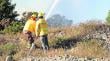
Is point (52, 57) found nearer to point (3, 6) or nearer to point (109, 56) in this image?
point (109, 56)

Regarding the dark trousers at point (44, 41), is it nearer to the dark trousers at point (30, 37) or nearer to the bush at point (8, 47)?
the dark trousers at point (30, 37)

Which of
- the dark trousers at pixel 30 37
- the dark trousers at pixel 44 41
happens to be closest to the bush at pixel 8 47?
the dark trousers at pixel 30 37

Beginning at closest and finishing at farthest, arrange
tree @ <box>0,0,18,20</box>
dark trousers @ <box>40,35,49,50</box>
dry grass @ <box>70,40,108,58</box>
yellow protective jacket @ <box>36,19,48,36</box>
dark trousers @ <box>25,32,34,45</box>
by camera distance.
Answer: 1. dry grass @ <box>70,40,108,58</box>
2. dark trousers @ <box>40,35,49,50</box>
3. yellow protective jacket @ <box>36,19,48,36</box>
4. dark trousers @ <box>25,32,34,45</box>
5. tree @ <box>0,0,18,20</box>

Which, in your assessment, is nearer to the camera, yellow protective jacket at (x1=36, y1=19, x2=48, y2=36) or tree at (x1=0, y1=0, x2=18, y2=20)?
yellow protective jacket at (x1=36, y1=19, x2=48, y2=36)

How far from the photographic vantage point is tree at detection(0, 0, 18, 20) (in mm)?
→ 44459

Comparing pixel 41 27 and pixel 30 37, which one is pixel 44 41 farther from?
pixel 30 37

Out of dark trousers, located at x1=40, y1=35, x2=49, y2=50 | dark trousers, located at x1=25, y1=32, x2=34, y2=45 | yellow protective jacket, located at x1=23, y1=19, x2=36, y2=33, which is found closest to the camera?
dark trousers, located at x1=40, y1=35, x2=49, y2=50

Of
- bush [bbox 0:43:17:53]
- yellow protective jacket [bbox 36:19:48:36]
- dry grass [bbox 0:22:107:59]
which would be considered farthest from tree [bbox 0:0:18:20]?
yellow protective jacket [bbox 36:19:48:36]

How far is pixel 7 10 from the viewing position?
1805 inches

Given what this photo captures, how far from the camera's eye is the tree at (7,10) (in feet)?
146

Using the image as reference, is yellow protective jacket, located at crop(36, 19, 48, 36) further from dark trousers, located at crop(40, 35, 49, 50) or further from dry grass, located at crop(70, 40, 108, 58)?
dry grass, located at crop(70, 40, 108, 58)

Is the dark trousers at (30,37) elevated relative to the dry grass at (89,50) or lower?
elevated

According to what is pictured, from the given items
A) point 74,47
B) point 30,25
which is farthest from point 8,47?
point 74,47

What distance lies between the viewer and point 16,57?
22.3 m
